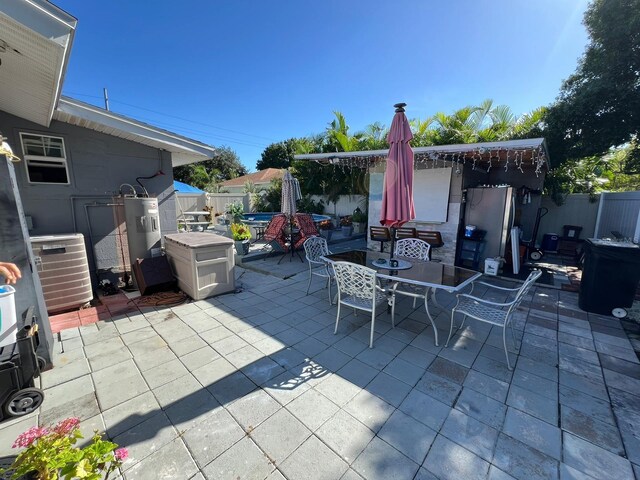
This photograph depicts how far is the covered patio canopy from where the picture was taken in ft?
15.0

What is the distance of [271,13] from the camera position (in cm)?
633

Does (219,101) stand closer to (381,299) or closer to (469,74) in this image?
(469,74)

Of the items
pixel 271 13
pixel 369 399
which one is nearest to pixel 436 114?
pixel 271 13

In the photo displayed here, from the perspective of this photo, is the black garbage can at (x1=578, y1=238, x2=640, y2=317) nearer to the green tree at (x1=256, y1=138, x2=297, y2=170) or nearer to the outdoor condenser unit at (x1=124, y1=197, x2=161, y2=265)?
the outdoor condenser unit at (x1=124, y1=197, x2=161, y2=265)

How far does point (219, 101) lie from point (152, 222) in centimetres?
1408

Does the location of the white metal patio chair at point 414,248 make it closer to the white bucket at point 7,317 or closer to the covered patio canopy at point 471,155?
the covered patio canopy at point 471,155

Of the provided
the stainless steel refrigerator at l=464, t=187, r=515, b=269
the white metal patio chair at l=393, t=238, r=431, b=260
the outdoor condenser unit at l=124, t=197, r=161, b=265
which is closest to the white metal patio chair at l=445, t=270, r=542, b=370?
the white metal patio chair at l=393, t=238, r=431, b=260

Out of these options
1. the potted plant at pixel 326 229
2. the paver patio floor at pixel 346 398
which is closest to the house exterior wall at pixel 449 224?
the potted plant at pixel 326 229

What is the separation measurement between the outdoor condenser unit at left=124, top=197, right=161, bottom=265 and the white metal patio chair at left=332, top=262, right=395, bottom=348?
3405 mm

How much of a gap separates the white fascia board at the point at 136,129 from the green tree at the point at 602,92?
949 cm

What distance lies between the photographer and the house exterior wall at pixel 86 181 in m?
3.99

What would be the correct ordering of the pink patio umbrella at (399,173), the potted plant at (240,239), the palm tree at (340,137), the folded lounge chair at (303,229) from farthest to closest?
the palm tree at (340,137)
the folded lounge chair at (303,229)
the potted plant at (240,239)
the pink patio umbrella at (399,173)

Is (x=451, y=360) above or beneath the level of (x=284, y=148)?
beneath

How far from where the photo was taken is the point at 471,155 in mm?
5754
